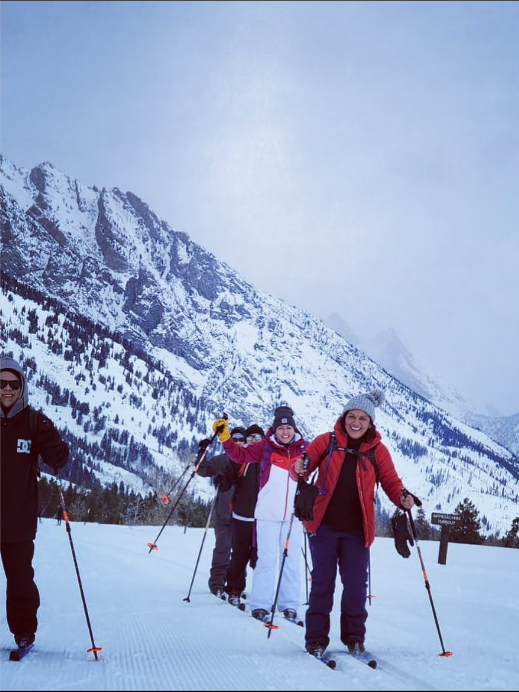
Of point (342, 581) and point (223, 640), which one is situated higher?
point (342, 581)

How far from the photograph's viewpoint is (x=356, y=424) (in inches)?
189

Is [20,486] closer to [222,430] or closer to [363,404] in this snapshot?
[222,430]

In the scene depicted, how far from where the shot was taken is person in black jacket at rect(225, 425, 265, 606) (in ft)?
22.9

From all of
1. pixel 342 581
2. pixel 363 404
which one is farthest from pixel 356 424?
pixel 342 581

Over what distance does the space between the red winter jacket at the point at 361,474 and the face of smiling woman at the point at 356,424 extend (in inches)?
2.6

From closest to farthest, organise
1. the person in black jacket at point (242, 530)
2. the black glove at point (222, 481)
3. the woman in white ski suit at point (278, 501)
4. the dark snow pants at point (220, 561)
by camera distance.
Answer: the woman in white ski suit at point (278, 501)
the person in black jacket at point (242, 530)
the black glove at point (222, 481)
the dark snow pants at point (220, 561)

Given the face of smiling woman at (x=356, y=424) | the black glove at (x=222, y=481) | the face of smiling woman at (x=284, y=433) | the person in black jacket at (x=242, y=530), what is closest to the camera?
the face of smiling woman at (x=356, y=424)

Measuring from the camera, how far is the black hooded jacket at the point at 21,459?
403cm

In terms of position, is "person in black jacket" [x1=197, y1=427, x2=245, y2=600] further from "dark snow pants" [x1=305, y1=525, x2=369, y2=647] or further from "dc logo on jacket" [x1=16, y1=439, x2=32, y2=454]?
"dc logo on jacket" [x1=16, y1=439, x2=32, y2=454]

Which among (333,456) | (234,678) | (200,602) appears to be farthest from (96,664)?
(200,602)

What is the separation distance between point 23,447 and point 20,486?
0.90 ft

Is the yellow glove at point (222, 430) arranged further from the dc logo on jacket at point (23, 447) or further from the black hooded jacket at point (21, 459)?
the dc logo on jacket at point (23, 447)

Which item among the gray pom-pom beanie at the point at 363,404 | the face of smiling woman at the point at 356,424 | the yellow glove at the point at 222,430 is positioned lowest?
the yellow glove at the point at 222,430

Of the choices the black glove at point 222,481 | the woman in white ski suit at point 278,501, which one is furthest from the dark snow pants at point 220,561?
the woman in white ski suit at point 278,501
